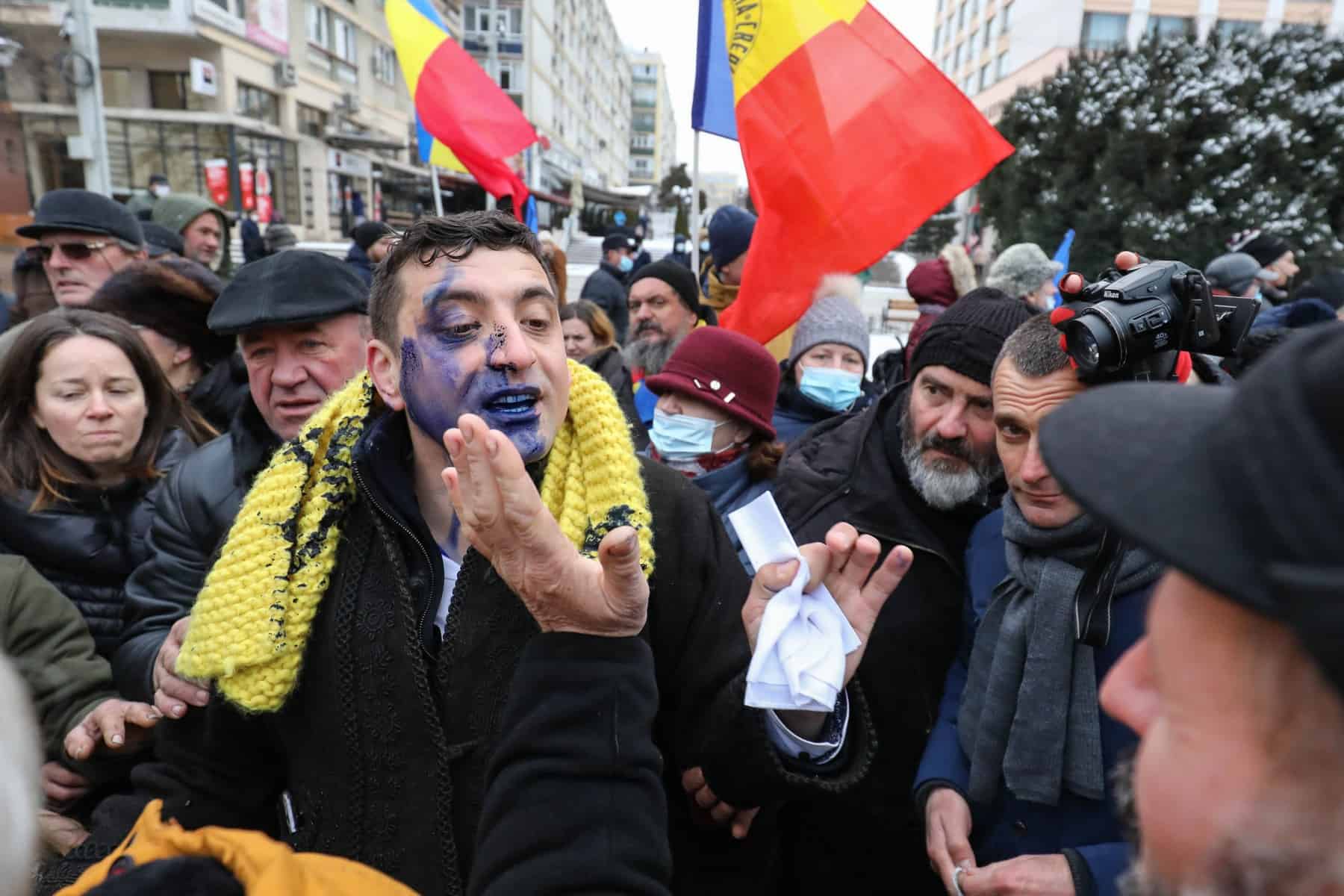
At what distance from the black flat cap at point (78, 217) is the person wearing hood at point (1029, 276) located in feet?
16.9

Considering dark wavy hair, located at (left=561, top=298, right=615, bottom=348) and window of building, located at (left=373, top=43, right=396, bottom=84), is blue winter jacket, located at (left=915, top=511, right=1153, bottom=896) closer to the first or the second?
dark wavy hair, located at (left=561, top=298, right=615, bottom=348)

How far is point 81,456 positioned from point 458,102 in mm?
3363

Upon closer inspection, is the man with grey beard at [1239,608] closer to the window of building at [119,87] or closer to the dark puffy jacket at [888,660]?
the dark puffy jacket at [888,660]

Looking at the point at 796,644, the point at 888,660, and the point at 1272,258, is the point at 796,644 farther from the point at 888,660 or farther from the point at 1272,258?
the point at 1272,258

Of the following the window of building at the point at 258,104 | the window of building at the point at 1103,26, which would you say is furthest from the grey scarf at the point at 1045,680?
the window of building at the point at 1103,26

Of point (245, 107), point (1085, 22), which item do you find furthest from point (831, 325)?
point (1085, 22)

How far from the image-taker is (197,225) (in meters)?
6.03

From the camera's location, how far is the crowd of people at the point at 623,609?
0.58 metres

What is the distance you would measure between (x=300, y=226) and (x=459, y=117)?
27016 mm

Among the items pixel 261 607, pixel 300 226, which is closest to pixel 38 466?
pixel 261 607

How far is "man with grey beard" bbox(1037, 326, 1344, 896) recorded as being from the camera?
493 mm

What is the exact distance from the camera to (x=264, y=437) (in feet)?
8.03

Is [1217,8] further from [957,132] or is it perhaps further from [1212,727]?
[1212,727]

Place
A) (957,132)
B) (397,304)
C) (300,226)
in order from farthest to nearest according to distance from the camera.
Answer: (300,226)
(957,132)
(397,304)
